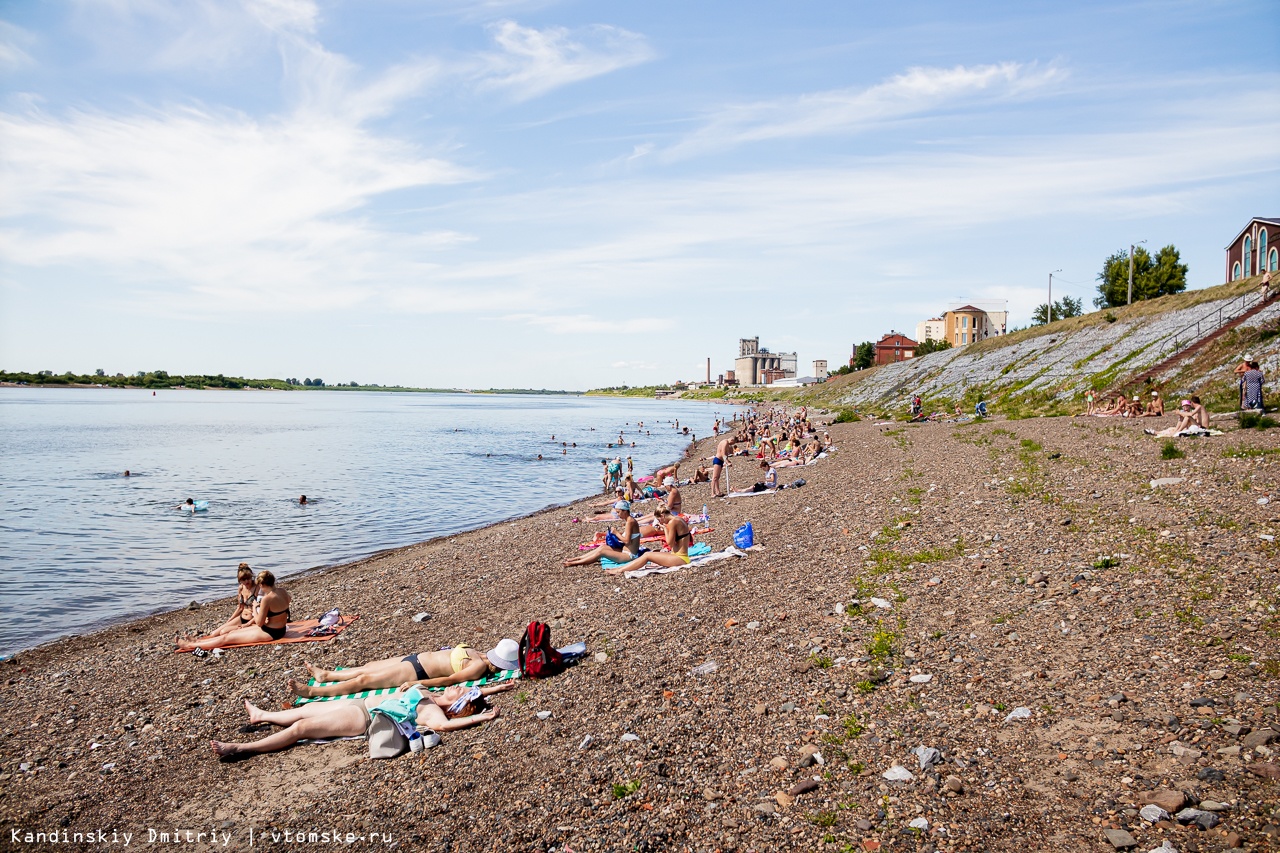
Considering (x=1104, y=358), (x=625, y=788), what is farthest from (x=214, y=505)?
(x=1104, y=358)

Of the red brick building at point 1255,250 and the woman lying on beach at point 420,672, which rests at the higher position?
the red brick building at point 1255,250

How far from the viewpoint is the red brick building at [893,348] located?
129m

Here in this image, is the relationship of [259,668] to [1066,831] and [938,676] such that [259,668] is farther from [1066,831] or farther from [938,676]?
[1066,831]

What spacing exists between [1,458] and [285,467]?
2160cm

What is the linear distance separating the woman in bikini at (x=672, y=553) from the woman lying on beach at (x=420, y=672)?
508cm

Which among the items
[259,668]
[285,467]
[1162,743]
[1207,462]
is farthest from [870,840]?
[285,467]

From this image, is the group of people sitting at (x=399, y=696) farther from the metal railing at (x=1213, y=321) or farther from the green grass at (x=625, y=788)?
the metal railing at (x=1213, y=321)

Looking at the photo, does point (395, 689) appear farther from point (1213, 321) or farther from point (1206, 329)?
point (1213, 321)

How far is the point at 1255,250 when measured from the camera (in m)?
52.7

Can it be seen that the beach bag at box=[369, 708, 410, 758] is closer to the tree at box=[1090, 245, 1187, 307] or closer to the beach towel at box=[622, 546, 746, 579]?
the beach towel at box=[622, 546, 746, 579]

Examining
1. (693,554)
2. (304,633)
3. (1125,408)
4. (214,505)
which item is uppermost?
(1125,408)

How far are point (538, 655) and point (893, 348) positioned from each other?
13321cm

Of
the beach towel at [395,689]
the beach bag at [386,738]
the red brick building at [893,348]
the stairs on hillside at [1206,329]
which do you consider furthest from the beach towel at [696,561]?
the red brick building at [893,348]

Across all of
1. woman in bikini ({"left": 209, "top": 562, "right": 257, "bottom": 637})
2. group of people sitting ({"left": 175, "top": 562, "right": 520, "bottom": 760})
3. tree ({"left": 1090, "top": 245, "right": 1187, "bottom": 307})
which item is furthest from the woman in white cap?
tree ({"left": 1090, "top": 245, "right": 1187, "bottom": 307})
